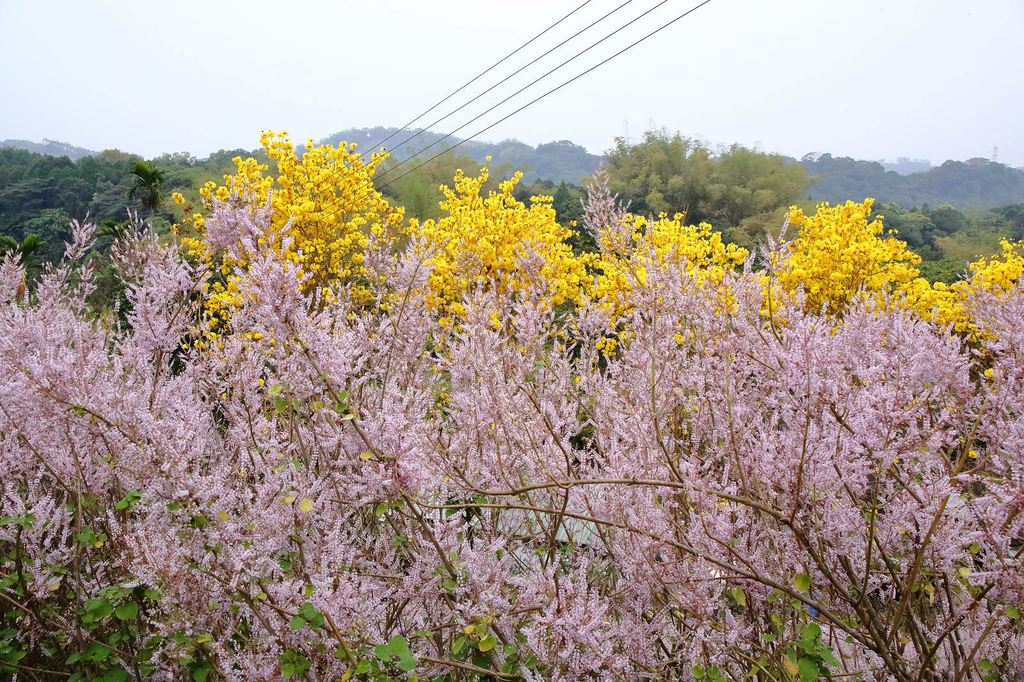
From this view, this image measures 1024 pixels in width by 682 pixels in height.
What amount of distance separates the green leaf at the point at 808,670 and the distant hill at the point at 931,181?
7855 centimetres

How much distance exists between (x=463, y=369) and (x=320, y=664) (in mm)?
986

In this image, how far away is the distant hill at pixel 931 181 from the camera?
70500 mm

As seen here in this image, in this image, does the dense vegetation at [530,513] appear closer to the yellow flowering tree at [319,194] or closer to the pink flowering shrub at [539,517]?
the pink flowering shrub at [539,517]

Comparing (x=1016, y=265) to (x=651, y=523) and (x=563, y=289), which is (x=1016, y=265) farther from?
(x=651, y=523)

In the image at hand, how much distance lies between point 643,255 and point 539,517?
1.16 metres

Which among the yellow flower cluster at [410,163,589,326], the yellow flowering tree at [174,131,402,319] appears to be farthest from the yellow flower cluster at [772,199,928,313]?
the yellow flowering tree at [174,131,402,319]

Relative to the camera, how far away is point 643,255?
92.9 inches

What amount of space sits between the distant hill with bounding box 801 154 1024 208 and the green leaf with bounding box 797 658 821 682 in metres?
78.5

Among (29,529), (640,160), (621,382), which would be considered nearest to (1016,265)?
(621,382)

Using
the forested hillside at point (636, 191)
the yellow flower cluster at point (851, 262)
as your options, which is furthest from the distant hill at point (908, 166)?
the yellow flower cluster at point (851, 262)

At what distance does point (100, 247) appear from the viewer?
3347cm

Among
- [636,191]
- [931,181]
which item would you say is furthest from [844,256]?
[931,181]

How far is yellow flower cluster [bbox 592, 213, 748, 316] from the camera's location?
7.30 ft

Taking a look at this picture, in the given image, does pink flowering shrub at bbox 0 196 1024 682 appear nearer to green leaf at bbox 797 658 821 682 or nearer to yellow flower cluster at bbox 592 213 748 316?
green leaf at bbox 797 658 821 682
